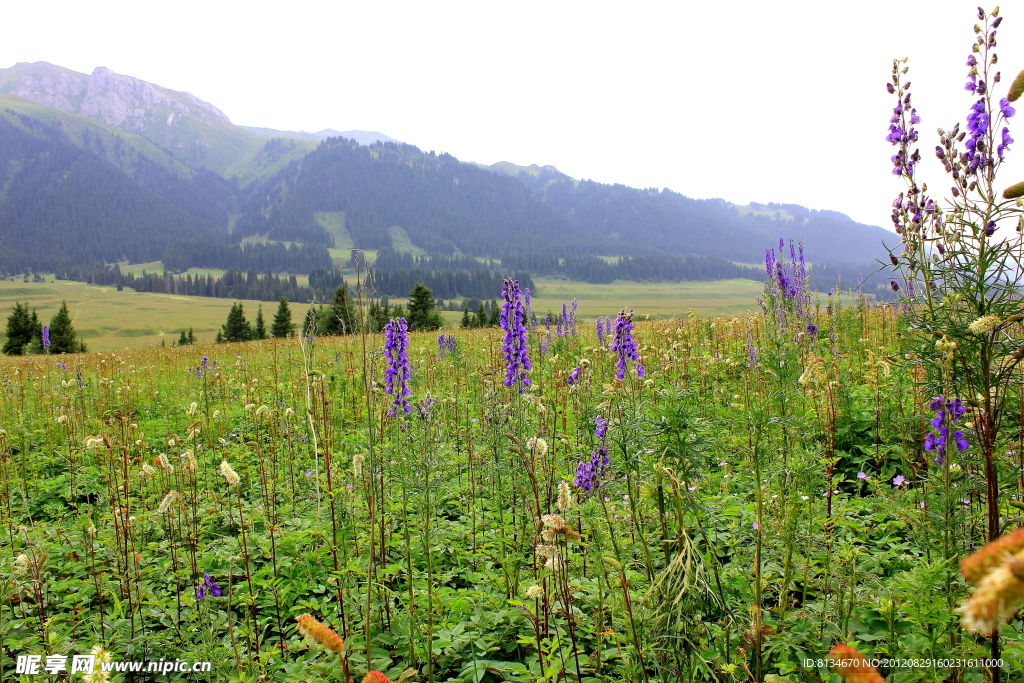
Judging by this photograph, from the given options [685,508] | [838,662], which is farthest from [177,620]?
[838,662]

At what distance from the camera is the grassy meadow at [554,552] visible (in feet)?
8.40

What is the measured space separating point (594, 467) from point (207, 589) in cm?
301

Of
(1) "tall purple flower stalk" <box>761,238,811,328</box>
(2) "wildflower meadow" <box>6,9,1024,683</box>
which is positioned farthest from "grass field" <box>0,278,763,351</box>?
(2) "wildflower meadow" <box>6,9,1024,683</box>

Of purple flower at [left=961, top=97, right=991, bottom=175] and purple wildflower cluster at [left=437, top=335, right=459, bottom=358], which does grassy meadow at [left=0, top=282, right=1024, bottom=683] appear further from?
purple wildflower cluster at [left=437, top=335, right=459, bottom=358]

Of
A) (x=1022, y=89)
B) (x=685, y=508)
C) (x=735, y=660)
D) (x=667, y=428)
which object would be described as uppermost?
(x=1022, y=89)

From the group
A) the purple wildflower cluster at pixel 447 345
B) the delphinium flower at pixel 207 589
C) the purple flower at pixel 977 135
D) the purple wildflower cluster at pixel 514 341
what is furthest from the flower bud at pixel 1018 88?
the purple wildflower cluster at pixel 447 345

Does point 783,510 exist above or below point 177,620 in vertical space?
above

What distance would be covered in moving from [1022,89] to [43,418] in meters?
12.3

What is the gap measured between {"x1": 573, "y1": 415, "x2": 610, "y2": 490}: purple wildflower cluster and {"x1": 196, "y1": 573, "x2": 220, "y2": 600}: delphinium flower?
284 centimetres

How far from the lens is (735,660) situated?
2615 millimetres

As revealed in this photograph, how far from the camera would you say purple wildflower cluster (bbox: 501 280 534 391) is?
5.95 m

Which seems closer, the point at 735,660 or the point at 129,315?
the point at 735,660

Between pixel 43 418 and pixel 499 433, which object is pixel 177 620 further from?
pixel 43 418

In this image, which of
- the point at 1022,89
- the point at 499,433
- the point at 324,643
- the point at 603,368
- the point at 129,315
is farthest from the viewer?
the point at 129,315
